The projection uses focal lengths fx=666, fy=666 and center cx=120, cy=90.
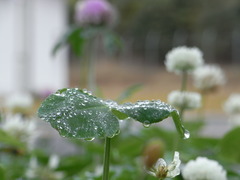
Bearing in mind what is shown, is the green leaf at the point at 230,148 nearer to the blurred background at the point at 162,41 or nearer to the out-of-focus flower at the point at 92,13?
the out-of-focus flower at the point at 92,13

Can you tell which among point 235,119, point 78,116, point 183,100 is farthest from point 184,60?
point 78,116

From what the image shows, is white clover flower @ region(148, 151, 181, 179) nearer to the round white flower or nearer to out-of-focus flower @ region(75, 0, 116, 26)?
the round white flower

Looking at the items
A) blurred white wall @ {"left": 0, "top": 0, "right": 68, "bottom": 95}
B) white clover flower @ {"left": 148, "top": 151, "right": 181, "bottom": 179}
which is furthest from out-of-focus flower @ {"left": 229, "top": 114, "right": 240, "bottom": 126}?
blurred white wall @ {"left": 0, "top": 0, "right": 68, "bottom": 95}

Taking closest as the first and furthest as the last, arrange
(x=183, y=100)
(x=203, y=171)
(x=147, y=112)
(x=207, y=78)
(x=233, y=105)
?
(x=147, y=112) → (x=203, y=171) → (x=183, y=100) → (x=207, y=78) → (x=233, y=105)

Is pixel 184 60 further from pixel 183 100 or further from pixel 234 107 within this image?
pixel 234 107

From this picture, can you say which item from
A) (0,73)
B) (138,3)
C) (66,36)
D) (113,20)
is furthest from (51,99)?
(138,3)

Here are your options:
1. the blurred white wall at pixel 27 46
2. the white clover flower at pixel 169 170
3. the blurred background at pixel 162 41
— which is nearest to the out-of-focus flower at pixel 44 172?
the white clover flower at pixel 169 170
